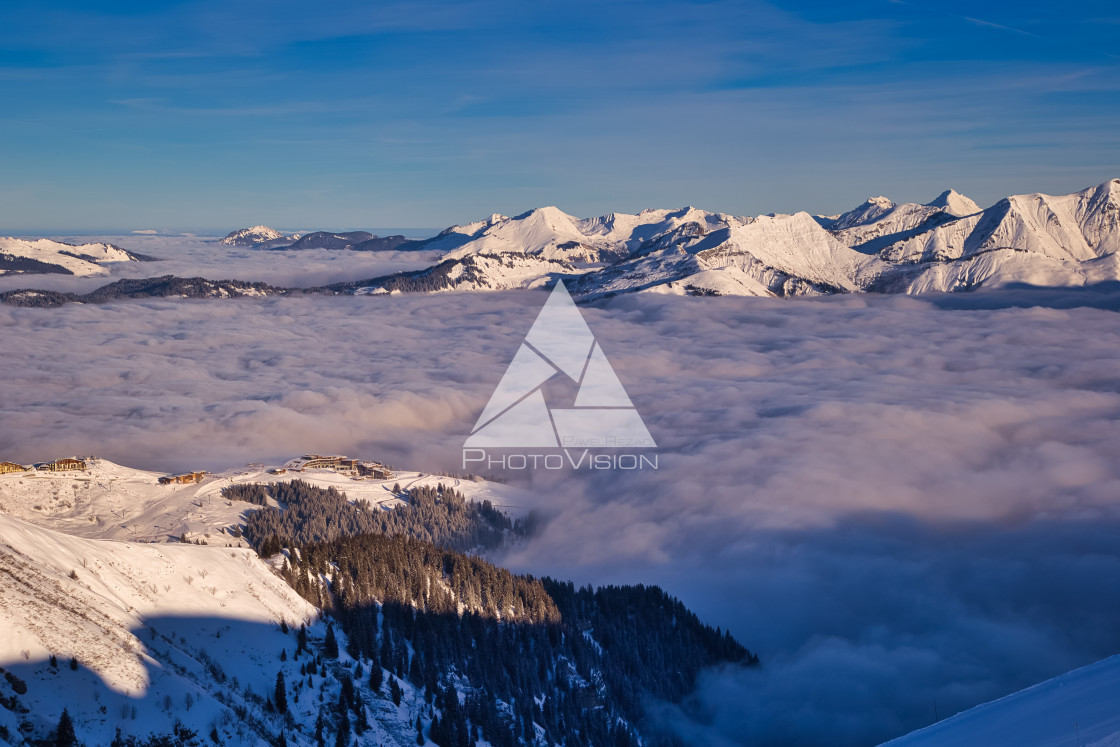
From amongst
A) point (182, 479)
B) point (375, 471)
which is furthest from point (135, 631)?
point (375, 471)

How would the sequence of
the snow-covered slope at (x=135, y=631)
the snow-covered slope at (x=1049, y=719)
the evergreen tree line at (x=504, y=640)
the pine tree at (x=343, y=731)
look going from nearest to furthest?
the snow-covered slope at (x=1049, y=719) < the snow-covered slope at (x=135, y=631) < the pine tree at (x=343, y=731) < the evergreen tree line at (x=504, y=640)

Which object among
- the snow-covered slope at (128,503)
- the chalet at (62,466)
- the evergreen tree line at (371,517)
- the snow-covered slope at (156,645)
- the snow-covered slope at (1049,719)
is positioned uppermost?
the snow-covered slope at (1049,719)

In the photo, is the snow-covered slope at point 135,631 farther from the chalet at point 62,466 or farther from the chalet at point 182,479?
the chalet at point 62,466

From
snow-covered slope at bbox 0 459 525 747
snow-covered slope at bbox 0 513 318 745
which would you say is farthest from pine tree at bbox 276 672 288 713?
snow-covered slope at bbox 0 513 318 745

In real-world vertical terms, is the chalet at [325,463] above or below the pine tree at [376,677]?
below

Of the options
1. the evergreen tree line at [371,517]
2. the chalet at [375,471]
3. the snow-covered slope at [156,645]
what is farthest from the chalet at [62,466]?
the snow-covered slope at [156,645]

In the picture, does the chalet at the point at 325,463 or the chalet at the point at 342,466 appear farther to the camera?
the chalet at the point at 325,463

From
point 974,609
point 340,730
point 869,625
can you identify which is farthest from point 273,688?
point 974,609

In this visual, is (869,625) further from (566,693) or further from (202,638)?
(202,638)

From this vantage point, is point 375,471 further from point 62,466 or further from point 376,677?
point 376,677
